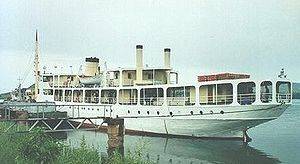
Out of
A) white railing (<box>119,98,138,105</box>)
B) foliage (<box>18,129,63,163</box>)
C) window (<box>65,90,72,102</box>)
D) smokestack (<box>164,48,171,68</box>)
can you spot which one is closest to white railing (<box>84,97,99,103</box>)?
window (<box>65,90,72,102</box>)

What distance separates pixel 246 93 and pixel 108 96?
1684 centimetres

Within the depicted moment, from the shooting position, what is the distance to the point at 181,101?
3788 cm

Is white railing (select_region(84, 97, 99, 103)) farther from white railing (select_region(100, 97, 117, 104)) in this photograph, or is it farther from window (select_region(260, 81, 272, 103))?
window (select_region(260, 81, 272, 103))

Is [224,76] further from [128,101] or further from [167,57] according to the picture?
[128,101]

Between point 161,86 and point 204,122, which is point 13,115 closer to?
point 161,86

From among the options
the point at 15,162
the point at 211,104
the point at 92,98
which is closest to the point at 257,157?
the point at 211,104

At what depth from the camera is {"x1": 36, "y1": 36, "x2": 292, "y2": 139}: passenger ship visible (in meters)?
33.3

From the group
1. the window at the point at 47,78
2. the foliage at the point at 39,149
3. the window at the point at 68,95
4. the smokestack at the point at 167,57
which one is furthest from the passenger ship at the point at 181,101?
the foliage at the point at 39,149

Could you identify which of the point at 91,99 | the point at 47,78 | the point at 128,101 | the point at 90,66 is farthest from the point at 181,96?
the point at 47,78

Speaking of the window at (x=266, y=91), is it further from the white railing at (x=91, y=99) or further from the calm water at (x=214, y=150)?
the white railing at (x=91, y=99)

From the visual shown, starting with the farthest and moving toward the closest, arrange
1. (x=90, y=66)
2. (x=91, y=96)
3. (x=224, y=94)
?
(x=90, y=66) < (x=91, y=96) < (x=224, y=94)

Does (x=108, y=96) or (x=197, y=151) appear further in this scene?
(x=108, y=96)

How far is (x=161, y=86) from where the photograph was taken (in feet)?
127

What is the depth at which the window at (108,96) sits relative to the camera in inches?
1775
